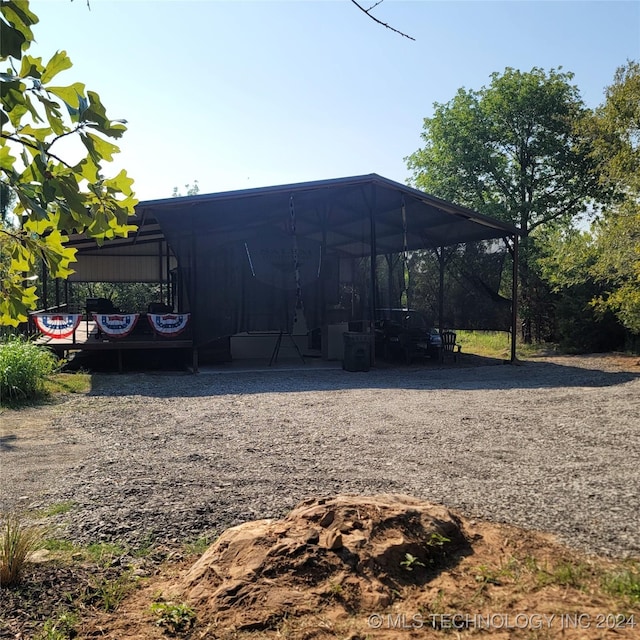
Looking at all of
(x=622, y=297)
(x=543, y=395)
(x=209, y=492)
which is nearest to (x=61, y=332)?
(x=209, y=492)

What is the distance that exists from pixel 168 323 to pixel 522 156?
16667 millimetres

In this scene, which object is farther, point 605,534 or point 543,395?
point 543,395

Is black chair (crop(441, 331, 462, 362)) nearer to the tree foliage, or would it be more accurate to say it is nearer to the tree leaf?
the tree foliage

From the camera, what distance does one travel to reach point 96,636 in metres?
2.49

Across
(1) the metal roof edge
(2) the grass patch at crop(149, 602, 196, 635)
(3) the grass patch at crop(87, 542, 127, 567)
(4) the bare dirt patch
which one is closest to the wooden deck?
(4) the bare dirt patch

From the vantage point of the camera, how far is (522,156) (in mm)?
22766

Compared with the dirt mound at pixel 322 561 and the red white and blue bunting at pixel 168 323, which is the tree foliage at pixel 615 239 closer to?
the red white and blue bunting at pixel 168 323

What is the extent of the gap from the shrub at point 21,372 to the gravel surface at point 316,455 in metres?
0.65

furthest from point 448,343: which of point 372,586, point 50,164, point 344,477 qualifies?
point 50,164

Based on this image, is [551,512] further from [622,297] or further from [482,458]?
[622,297]

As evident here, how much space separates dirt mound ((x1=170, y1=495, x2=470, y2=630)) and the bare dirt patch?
0.03 meters

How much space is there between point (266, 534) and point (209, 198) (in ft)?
32.7

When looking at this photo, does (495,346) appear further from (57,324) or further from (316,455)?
(316,455)

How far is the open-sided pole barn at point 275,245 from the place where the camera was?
12.9 m
